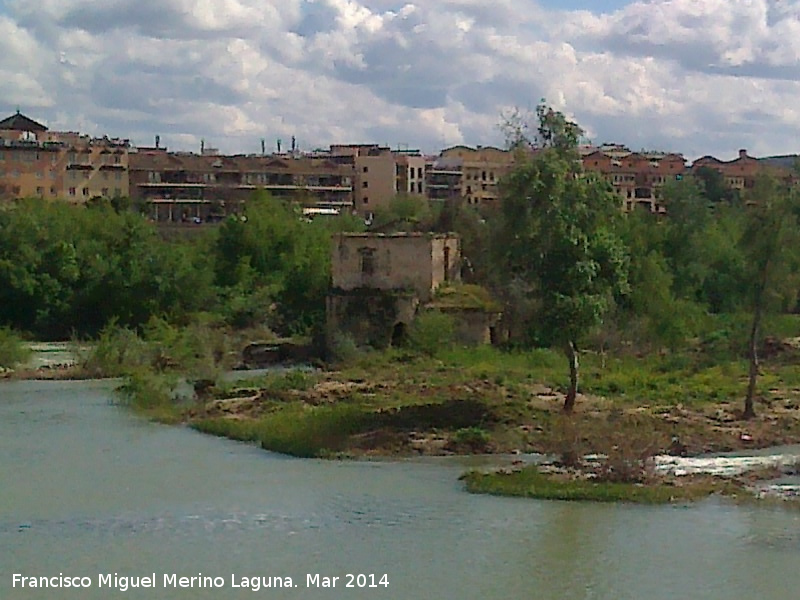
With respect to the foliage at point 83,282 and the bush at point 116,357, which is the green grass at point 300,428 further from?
the foliage at point 83,282

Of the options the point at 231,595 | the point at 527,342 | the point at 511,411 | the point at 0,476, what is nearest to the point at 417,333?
the point at 527,342

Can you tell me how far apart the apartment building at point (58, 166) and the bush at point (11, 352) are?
135 ft

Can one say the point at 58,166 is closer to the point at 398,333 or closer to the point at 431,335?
the point at 398,333

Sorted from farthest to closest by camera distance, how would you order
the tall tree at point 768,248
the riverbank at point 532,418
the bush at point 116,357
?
1. the bush at point 116,357
2. the tall tree at point 768,248
3. the riverbank at point 532,418

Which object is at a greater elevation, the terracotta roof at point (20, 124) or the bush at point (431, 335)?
the terracotta roof at point (20, 124)

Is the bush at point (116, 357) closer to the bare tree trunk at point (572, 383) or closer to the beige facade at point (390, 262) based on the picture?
the beige facade at point (390, 262)

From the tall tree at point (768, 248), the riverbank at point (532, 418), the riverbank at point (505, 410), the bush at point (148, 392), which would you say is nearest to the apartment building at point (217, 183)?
the bush at point (148, 392)

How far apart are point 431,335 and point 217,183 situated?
5273cm

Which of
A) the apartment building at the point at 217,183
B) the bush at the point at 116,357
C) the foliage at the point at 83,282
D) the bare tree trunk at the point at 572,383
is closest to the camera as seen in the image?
the bare tree trunk at the point at 572,383

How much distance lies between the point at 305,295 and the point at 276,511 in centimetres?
3072

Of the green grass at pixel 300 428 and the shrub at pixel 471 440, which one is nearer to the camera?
the shrub at pixel 471 440

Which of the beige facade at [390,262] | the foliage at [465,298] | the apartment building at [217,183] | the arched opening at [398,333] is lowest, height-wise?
the arched opening at [398,333]

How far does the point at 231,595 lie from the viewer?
50.6 feet

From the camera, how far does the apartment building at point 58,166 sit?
82.6m
